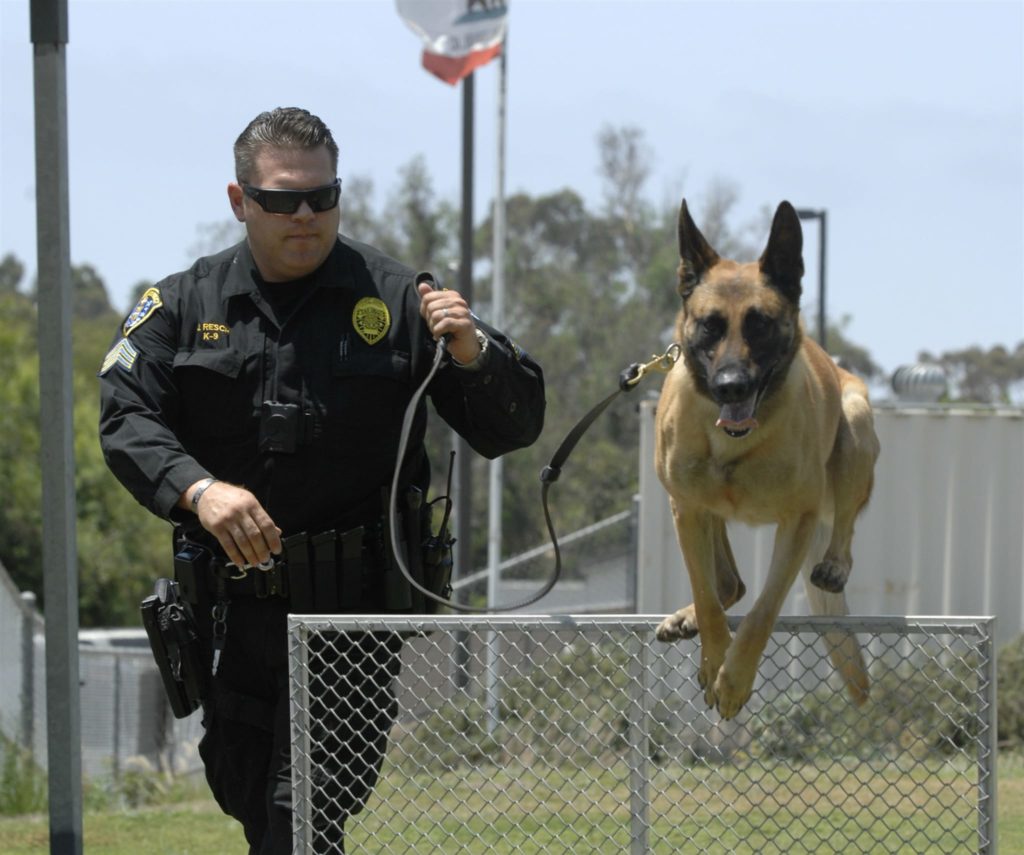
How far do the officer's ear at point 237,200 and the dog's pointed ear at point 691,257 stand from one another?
1156 mm

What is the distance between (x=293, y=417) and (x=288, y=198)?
543 mm

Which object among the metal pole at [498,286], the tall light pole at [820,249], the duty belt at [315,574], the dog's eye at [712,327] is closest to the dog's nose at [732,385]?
the dog's eye at [712,327]

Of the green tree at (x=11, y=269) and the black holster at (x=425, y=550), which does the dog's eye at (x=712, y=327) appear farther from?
the green tree at (x=11, y=269)

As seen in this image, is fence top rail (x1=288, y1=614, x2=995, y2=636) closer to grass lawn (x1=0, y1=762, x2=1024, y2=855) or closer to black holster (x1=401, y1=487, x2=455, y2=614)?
black holster (x1=401, y1=487, x2=455, y2=614)

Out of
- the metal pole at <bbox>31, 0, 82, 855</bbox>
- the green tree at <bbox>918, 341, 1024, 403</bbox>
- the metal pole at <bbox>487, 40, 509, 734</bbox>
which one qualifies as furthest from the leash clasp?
the green tree at <bbox>918, 341, 1024, 403</bbox>

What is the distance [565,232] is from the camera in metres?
43.3

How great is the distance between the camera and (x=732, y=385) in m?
3.78

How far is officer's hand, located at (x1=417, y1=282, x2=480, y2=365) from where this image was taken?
3613mm

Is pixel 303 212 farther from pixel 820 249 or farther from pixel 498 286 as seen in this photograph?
pixel 820 249

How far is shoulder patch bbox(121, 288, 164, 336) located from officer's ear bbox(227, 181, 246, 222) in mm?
295

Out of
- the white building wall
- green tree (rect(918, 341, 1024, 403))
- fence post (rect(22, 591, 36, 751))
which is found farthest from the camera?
green tree (rect(918, 341, 1024, 403))

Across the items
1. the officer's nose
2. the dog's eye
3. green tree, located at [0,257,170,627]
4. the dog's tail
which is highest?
the officer's nose

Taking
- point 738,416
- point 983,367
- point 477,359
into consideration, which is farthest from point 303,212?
point 983,367

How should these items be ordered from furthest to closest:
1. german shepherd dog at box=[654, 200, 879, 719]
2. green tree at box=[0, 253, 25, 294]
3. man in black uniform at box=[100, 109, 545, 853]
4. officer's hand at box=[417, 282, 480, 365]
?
green tree at box=[0, 253, 25, 294]
german shepherd dog at box=[654, 200, 879, 719]
man in black uniform at box=[100, 109, 545, 853]
officer's hand at box=[417, 282, 480, 365]
